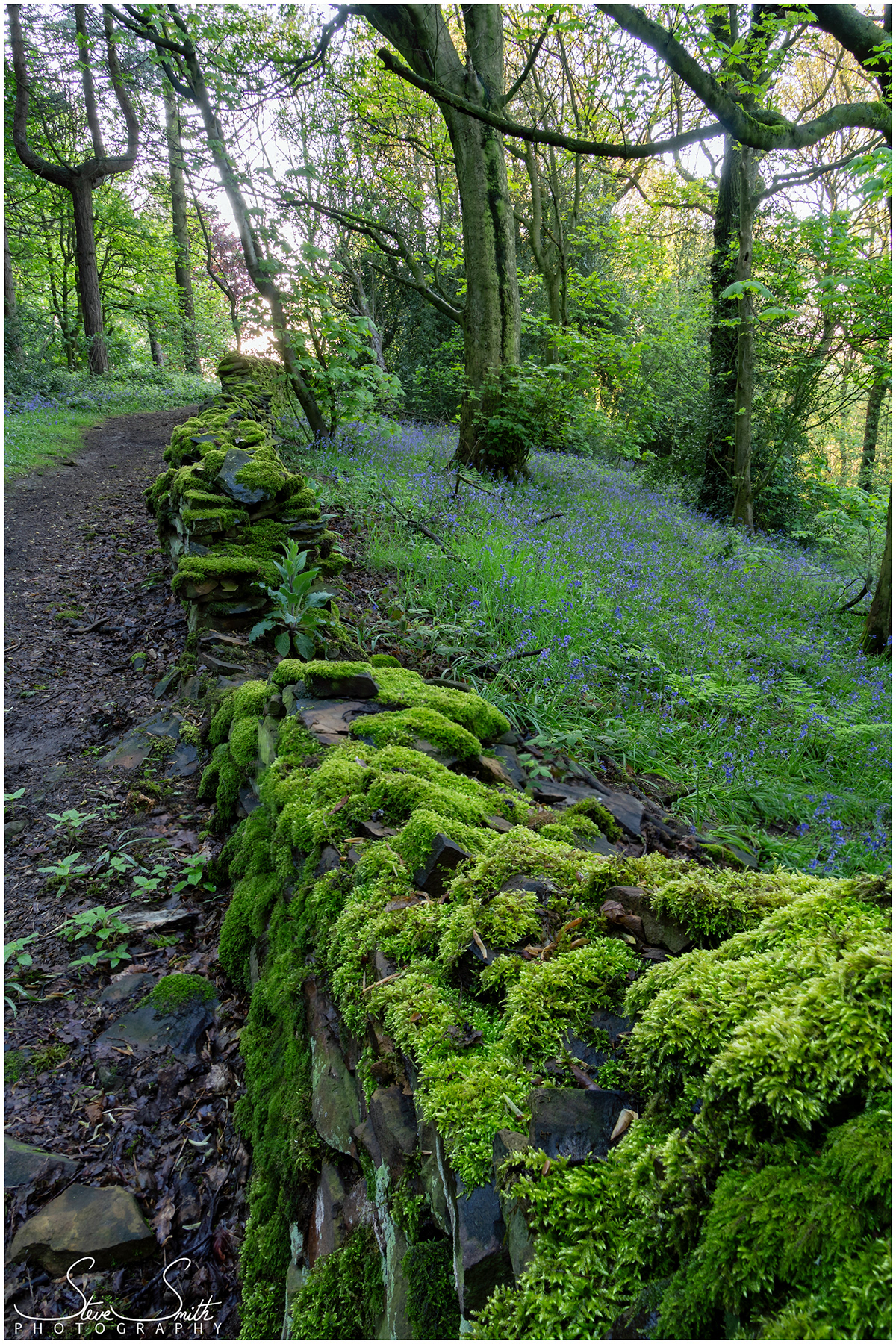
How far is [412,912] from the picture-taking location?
1859mm

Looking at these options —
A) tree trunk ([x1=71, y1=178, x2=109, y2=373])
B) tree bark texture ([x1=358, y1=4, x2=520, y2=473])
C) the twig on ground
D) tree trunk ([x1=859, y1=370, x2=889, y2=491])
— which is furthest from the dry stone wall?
tree trunk ([x1=71, y1=178, x2=109, y2=373])

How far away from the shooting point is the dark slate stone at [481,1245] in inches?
42.4

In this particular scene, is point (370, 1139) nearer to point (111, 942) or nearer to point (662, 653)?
point (111, 942)

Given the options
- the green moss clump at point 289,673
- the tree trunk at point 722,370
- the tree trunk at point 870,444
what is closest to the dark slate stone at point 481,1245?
the green moss clump at point 289,673

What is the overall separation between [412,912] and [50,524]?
9297 mm

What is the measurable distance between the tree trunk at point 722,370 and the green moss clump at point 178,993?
13.2 metres

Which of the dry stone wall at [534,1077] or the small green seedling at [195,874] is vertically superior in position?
the dry stone wall at [534,1077]

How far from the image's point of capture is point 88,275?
1955 cm

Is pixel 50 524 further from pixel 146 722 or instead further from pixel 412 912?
pixel 412 912

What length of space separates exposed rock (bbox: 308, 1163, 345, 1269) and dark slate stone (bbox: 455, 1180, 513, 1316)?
2.17 ft

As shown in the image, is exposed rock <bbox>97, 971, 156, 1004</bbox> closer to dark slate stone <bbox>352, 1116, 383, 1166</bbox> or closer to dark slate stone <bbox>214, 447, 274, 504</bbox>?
dark slate stone <bbox>352, 1116, 383, 1166</bbox>

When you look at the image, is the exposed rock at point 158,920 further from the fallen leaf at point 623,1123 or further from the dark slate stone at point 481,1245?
the fallen leaf at point 623,1123

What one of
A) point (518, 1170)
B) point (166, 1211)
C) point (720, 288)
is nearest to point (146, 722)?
point (166, 1211)

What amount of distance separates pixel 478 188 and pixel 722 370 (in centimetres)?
722
